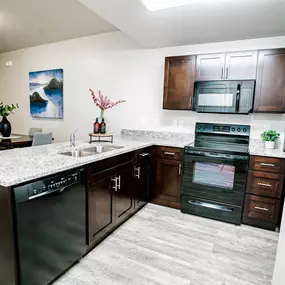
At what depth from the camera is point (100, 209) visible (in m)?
2.03

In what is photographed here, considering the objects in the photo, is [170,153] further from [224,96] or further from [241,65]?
[241,65]

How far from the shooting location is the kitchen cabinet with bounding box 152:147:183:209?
285 cm

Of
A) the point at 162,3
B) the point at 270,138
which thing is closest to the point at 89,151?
the point at 162,3

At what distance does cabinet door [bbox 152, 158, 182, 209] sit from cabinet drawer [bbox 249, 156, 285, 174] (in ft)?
2.88

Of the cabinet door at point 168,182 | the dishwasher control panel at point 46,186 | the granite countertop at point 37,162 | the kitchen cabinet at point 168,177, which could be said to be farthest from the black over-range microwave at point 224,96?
the dishwasher control panel at point 46,186

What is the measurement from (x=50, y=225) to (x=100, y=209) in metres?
0.57

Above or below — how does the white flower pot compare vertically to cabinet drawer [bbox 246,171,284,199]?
above

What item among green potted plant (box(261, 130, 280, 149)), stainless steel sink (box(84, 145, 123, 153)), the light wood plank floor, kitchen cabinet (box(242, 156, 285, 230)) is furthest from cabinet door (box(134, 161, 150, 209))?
green potted plant (box(261, 130, 280, 149))

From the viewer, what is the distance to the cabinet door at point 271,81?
2.50 m

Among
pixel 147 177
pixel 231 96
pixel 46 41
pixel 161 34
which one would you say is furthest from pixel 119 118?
pixel 46 41

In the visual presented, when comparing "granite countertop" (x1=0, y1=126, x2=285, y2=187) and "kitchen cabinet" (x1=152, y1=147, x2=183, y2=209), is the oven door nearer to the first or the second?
"kitchen cabinet" (x1=152, y1=147, x2=183, y2=209)

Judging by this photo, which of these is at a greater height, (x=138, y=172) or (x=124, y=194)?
(x=138, y=172)

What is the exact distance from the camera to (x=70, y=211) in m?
1.68

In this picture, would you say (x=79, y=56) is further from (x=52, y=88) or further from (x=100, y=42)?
(x=52, y=88)
